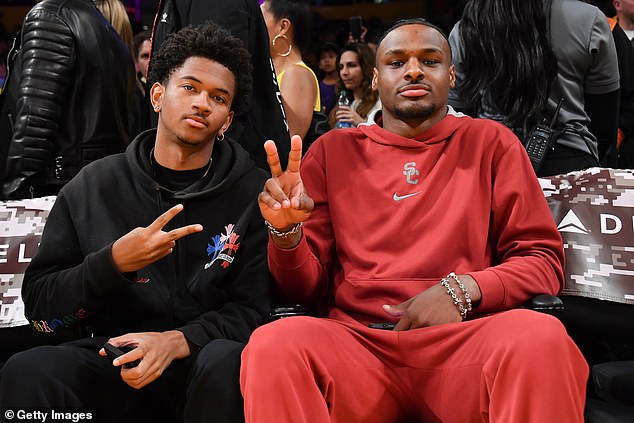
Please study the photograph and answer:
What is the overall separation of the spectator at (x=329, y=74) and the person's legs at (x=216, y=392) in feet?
16.1

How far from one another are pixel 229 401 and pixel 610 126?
7.26 feet

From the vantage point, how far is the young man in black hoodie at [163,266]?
7.13 ft

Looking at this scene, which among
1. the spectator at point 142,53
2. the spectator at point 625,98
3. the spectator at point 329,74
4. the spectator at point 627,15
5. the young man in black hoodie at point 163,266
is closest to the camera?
the young man in black hoodie at point 163,266

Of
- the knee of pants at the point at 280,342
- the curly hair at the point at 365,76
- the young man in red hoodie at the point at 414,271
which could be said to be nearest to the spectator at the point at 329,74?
the curly hair at the point at 365,76

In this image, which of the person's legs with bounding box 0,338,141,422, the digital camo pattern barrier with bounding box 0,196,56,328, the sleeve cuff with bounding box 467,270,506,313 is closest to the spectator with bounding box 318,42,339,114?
the digital camo pattern barrier with bounding box 0,196,56,328

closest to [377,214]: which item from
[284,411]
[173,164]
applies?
[173,164]

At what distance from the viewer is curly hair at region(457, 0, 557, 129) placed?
10.5ft

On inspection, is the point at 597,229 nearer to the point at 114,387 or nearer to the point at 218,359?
the point at 218,359

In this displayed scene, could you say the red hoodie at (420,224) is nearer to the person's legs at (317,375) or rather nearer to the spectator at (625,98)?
the person's legs at (317,375)

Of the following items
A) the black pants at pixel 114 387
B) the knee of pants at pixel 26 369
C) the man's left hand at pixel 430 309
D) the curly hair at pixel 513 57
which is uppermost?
the curly hair at pixel 513 57

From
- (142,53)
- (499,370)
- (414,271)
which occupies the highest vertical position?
(142,53)

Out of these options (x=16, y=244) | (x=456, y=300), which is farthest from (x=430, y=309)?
(x=16, y=244)

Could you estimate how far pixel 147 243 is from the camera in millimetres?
2201

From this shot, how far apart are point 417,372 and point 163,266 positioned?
0.85m
